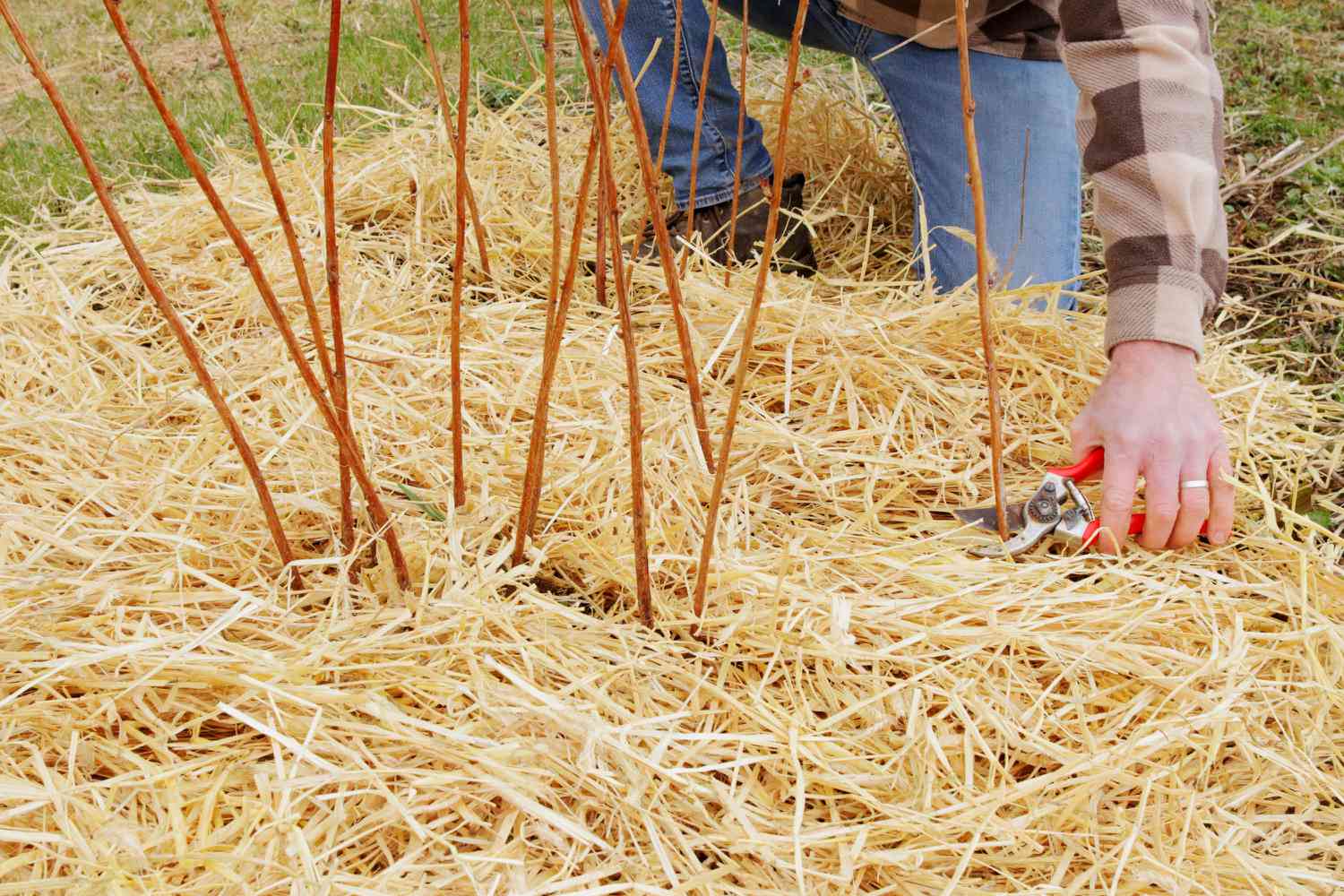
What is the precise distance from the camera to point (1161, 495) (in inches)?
43.8

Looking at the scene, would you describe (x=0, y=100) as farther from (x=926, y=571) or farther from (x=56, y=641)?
(x=926, y=571)

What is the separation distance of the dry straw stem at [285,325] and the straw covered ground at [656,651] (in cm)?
4

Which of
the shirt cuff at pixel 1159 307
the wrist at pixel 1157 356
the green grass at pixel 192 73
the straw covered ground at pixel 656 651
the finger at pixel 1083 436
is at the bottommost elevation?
the straw covered ground at pixel 656 651

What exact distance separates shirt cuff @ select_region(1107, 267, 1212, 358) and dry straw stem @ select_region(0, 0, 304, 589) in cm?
91

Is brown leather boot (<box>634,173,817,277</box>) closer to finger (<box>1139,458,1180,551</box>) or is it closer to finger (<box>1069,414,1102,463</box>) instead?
finger (<box>1069,414,1102,463</box>)

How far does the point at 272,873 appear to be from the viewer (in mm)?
829

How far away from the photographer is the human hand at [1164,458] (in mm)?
1113

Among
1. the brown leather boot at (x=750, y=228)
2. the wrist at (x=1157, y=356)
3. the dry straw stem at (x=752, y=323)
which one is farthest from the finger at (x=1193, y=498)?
the brown leather boot at (x=750, y=228)

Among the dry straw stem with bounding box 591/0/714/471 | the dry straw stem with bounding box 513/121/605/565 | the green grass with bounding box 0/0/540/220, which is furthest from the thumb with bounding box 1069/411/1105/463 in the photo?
the green grass with bounding box 0/0/540/220

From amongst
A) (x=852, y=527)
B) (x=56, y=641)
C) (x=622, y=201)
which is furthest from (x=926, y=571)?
(x=622, y=201)

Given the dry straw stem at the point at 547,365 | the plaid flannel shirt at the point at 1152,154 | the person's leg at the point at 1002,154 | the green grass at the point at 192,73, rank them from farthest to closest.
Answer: the green grass at the point at 192,73, the person's leg at the point at 1002,154, the plaid flannel shirt at the point at 1152,154, the dry straw stem at the point at 547,365

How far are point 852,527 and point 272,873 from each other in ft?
2.17

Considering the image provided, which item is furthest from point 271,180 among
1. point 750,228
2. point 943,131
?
point 943,131

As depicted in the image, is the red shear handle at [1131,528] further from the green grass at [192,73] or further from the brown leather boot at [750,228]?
the green grass at [192,73]
